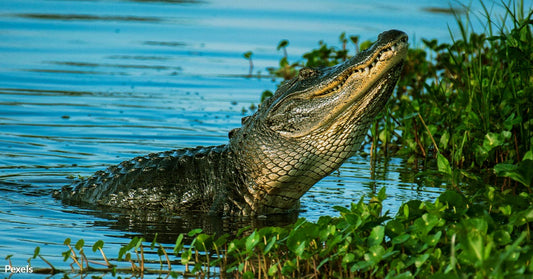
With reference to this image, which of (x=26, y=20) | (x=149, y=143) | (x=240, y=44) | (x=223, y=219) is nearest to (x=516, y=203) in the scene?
(x=223, y=219)

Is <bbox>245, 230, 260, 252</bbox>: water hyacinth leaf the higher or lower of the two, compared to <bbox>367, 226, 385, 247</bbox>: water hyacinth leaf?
lower

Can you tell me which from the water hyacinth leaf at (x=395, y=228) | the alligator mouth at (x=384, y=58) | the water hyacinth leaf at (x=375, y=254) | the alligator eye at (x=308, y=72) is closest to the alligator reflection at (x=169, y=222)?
the alligator eye at (x=308, y=72)

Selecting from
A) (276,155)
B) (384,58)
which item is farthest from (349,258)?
(276,155)

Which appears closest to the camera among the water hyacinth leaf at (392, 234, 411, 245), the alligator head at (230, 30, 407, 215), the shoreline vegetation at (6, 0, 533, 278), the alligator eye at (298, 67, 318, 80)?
the shoreline vegetation at (6, 0, 533, 278)

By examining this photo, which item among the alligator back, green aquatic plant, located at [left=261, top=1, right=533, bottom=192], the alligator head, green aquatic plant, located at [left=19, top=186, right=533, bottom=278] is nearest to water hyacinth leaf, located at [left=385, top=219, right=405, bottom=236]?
green aquatic plant, located at [left=19, top=186, right=533, bottom=278]

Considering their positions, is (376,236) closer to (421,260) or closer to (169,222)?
(421,260)

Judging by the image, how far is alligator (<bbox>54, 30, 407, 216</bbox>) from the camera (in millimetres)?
5512

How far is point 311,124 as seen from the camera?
5.73 m

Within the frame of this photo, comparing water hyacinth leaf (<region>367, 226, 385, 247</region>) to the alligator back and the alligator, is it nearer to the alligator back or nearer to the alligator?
the alligator

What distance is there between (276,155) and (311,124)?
341 mm

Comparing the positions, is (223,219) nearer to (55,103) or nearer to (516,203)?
(516,203)

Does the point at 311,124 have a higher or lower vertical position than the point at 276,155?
higher

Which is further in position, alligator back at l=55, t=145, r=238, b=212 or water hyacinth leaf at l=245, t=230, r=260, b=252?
alligator back at l=55, t=145, r=238, b=212

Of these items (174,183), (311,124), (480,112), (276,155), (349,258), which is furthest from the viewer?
(480,112)
